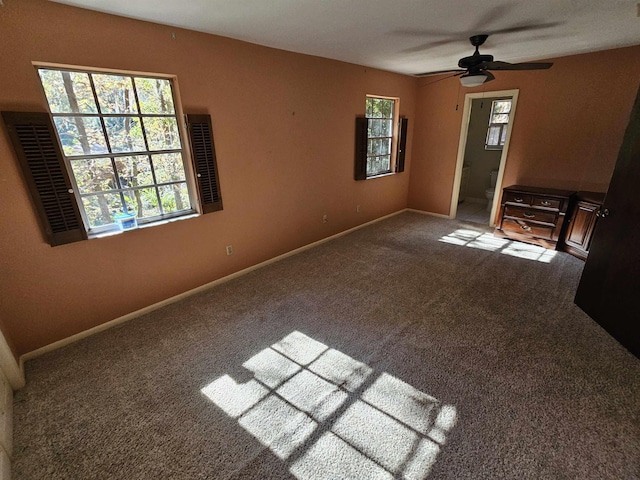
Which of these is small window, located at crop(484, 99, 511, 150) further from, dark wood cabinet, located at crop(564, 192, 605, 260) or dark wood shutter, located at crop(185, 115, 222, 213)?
dark wood shutter, located at crop(185, 115, 222, 213)

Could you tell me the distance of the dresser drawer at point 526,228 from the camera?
390 cm

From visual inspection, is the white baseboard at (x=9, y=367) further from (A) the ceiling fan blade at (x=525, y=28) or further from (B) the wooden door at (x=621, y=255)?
(A) the ceiling fan blade at (x=525, y=28)

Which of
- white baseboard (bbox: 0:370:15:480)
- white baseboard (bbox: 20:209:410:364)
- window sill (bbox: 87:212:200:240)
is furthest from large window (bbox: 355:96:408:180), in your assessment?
white baseboard (bbox: 0:370:15:480)

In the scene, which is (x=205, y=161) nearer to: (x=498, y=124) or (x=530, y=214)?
(x=530, y=214)

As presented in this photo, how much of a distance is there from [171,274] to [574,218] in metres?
4.82

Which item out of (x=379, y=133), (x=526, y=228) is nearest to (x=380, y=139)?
(x=379, y=133)

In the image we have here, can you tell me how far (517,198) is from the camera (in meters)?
4.07

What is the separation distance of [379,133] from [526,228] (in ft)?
8.78

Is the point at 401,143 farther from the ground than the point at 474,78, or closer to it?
closer to it

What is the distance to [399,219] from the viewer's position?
542 centimetres

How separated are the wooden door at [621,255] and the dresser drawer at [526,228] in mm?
1545

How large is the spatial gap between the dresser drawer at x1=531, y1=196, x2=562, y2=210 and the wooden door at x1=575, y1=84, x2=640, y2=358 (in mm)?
1455

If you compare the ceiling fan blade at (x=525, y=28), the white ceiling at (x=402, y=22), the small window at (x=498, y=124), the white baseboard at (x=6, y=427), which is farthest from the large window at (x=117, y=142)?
the small window at (x=498, y=124)

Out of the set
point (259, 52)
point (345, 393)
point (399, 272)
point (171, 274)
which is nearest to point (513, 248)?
point (399, 272)
